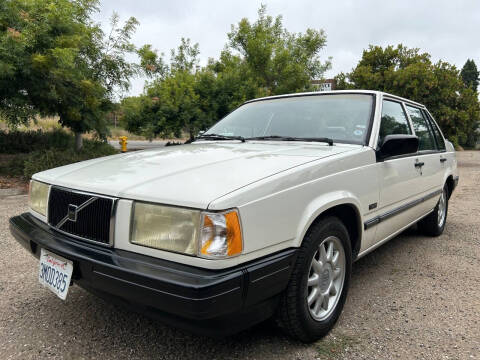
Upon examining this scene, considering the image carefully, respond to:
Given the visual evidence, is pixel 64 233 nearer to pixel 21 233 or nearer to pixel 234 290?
pixel 21 233

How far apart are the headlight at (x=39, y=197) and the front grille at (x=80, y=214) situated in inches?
4.5

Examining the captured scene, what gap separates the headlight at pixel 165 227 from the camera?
5.01ft

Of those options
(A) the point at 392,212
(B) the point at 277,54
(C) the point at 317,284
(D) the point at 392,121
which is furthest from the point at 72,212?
(B) the point at 277,54

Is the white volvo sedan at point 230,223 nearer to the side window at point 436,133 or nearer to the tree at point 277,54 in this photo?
the side window at point 436,133

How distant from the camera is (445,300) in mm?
2637

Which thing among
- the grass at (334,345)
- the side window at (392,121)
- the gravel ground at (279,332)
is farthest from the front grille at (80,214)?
the side window at (392,121)

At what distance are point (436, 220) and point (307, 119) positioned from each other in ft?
7.70

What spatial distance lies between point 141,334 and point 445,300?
2.15 meters

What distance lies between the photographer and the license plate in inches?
71.5

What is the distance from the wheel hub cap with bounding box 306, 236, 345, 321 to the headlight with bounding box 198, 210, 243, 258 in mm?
658

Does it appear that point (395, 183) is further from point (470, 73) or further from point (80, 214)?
point (470, 73)

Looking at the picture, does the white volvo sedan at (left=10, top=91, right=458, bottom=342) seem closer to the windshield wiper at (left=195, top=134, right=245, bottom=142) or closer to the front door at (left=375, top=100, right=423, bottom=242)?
the front door at (left=375, top=100, right=423, bottom=242)

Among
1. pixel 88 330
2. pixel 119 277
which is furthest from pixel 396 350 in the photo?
pixel 88 330

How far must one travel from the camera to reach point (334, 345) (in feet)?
6.68
